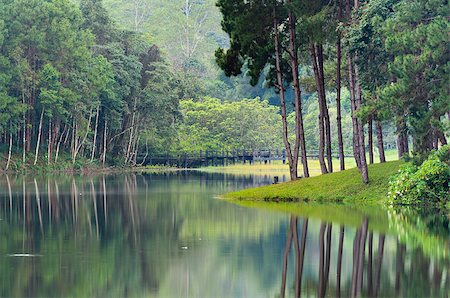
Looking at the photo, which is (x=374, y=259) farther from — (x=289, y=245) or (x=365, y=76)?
(x=365, y=76)

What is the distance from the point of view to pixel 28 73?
3120 inches

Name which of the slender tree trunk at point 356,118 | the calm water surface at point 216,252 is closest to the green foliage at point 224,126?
the slender tree trunk at point 356,118

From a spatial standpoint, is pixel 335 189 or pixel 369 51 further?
pixel 335 189

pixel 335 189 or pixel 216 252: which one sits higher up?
pixel 335 189

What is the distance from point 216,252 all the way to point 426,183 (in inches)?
569

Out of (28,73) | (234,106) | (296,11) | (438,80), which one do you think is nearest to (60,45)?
(28,73)

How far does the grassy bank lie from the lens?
129 ft

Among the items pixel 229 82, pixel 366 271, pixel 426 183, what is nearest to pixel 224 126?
pixel 229 82

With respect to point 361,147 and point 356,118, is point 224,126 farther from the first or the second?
point 361,147

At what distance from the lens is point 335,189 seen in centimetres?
4075

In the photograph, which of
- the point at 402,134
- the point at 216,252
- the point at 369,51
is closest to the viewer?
the point at 216,252

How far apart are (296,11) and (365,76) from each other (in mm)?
3788

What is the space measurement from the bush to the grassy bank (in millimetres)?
1540

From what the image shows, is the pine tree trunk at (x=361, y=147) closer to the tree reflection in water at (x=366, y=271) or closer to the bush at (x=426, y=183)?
the bush at (x=426, y=183)
